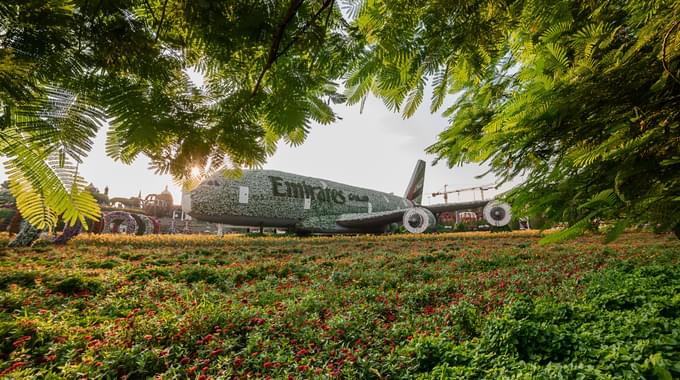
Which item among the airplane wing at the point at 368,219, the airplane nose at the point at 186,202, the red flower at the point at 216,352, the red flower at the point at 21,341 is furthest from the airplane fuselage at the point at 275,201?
the red flower at the point at 216,352

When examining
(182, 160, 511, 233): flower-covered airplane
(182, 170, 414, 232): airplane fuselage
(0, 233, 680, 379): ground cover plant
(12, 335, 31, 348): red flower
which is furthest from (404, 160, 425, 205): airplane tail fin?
(12, 335, 31, 348): red flower

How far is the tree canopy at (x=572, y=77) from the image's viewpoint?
120 centimetres

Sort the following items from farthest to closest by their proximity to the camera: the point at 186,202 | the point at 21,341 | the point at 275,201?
the point at 275,201 < the point at 186,202 < the point at 21,341

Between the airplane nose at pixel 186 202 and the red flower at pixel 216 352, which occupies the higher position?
the airplane nose at pixel 186 202

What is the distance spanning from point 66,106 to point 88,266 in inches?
A: 257

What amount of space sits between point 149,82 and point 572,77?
1883 mm

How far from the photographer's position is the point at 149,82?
102cm

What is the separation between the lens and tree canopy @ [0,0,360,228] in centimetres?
77

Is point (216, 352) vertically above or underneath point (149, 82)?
underneath

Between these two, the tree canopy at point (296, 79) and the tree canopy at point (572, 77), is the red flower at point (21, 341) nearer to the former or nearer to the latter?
the tree canopy at point (296, 79)

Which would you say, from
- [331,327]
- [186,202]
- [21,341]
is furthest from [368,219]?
[21,341]

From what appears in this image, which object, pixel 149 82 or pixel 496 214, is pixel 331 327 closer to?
pixel 149 82

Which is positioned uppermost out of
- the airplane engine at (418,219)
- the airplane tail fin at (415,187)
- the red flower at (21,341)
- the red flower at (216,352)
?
the airplane tail fin at (415,187)

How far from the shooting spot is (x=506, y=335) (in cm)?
216
